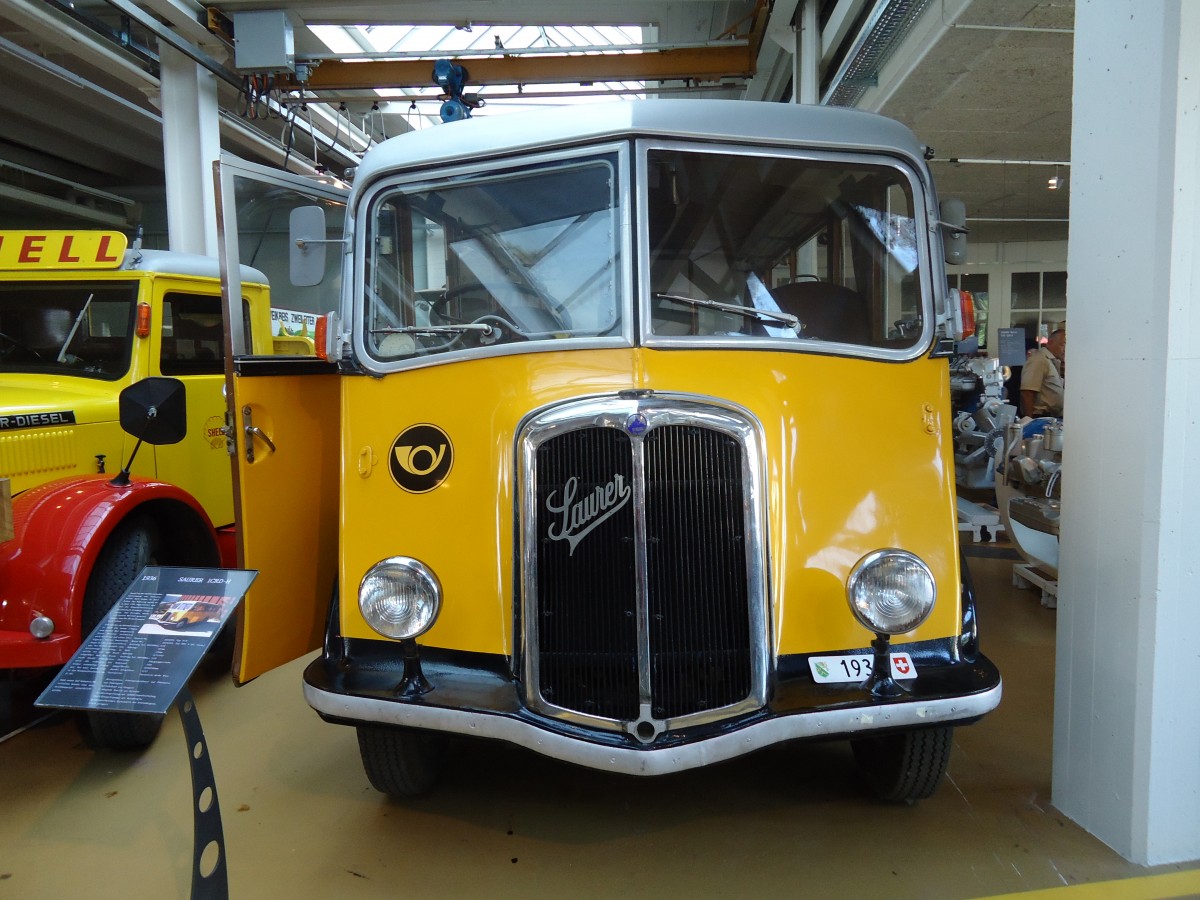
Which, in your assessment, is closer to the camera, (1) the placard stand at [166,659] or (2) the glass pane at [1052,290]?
(1) the placard stand at [166,659]

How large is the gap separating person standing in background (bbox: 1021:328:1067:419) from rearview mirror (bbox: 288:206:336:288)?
19.2 feet

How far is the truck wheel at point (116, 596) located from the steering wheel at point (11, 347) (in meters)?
1.25

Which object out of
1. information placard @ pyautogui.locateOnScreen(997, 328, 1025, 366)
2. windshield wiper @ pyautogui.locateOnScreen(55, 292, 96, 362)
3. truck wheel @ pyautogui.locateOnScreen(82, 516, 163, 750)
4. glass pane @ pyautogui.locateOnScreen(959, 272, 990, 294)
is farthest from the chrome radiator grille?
glass pane @ pyautogui.locateOnScreen(959, 272, 990, 294)

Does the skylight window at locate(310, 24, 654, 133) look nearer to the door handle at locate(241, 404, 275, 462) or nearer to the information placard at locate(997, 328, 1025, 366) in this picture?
the information placard at locate(997, 328, 1025, 366)

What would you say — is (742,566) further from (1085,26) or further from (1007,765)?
(1085,26)

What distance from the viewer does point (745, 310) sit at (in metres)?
2.53

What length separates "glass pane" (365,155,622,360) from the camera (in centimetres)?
249

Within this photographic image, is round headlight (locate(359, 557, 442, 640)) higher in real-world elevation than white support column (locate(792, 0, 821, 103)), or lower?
lower

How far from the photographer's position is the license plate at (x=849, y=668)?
7.21 feet

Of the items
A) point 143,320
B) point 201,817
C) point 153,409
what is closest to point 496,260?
point 153,409

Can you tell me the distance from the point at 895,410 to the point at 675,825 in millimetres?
1458

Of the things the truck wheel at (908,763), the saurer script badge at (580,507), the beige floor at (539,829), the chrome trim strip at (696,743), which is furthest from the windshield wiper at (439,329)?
the truck wheel at (908,763)

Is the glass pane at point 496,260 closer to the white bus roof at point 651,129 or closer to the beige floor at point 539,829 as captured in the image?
the white bus roof at point 651,129

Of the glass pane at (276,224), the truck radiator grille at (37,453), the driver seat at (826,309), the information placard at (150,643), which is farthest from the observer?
the truck radiator grille at (37,453)
